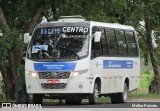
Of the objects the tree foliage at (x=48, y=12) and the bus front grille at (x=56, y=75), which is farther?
the tree foliage at (x=48, y=12)

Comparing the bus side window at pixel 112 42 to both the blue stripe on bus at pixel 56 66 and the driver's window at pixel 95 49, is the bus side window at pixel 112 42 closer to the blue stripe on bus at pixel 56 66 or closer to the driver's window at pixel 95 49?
the driver's window at pixel 95 49

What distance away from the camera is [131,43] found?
24219 mm

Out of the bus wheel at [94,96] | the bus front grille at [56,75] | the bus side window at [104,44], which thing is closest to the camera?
the bus front grille at [56,75]

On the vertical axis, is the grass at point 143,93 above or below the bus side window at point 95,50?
below

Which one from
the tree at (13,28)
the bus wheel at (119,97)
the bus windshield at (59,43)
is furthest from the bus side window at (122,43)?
the tree at (13,28)

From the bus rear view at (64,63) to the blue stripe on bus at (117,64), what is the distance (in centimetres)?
52

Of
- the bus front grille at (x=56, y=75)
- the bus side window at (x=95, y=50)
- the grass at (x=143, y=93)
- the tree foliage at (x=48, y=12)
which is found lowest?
the grass at (x=143, y=93)

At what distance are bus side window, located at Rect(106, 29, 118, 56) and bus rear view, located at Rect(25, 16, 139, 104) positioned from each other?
1262 mm

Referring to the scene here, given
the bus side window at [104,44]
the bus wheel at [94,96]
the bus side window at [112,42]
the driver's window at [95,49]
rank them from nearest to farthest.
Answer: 1. the bus wheel at [94,96]
2. the driver's window at [95,49]
3. the bus side window at [104,44]
4. the bus side window at [112,42]

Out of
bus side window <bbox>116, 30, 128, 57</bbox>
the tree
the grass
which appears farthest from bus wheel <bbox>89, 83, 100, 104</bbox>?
the tree

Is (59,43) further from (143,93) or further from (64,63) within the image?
(143,93)

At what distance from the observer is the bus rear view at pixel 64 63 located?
18875 mm

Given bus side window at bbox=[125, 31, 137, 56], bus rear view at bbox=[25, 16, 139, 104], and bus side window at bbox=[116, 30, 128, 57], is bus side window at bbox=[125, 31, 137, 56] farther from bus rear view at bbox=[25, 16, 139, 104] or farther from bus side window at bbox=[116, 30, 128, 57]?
bus rear view at bbox=[25, 16, 139, 104]

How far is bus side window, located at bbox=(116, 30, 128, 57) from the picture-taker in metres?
22.7
